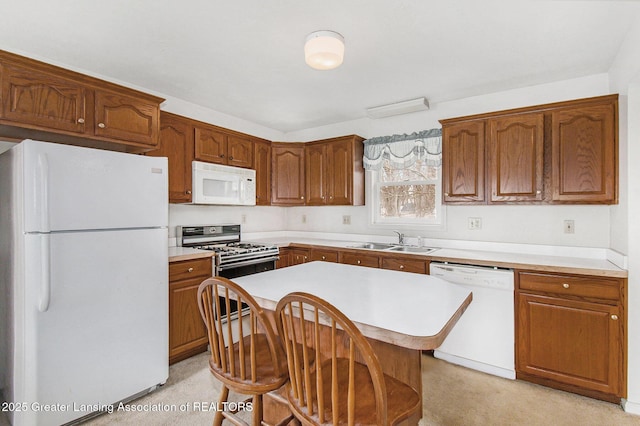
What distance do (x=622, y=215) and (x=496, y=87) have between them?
1.47m

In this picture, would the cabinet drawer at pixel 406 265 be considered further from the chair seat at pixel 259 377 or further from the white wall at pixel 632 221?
the chair seat at pixel 259 377

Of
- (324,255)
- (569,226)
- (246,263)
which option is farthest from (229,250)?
(569,226)

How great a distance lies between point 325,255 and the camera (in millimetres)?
3494

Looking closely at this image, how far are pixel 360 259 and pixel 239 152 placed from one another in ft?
6.02

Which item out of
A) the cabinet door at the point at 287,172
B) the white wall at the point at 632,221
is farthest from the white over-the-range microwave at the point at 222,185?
the white wall at the point at 632,221

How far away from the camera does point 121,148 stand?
Answer: 261cm

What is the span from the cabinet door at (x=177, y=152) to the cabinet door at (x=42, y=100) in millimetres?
694

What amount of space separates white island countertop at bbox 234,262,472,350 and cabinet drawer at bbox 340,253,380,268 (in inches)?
37.6

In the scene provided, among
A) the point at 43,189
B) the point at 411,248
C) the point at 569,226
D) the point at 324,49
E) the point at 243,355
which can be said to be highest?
the point at 324,49

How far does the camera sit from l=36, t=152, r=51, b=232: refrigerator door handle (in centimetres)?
172

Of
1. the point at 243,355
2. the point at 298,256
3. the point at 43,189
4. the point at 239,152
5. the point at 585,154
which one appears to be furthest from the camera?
the point at 298,256

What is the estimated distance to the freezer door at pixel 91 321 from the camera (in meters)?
1.72

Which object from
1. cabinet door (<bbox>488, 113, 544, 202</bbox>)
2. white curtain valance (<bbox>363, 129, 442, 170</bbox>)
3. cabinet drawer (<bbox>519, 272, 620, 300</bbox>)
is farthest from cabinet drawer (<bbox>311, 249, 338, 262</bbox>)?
cabinet drawer (<bbox>519, 272, 620, 300</bbox>)

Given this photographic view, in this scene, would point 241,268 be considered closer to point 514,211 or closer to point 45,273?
point 45,273
